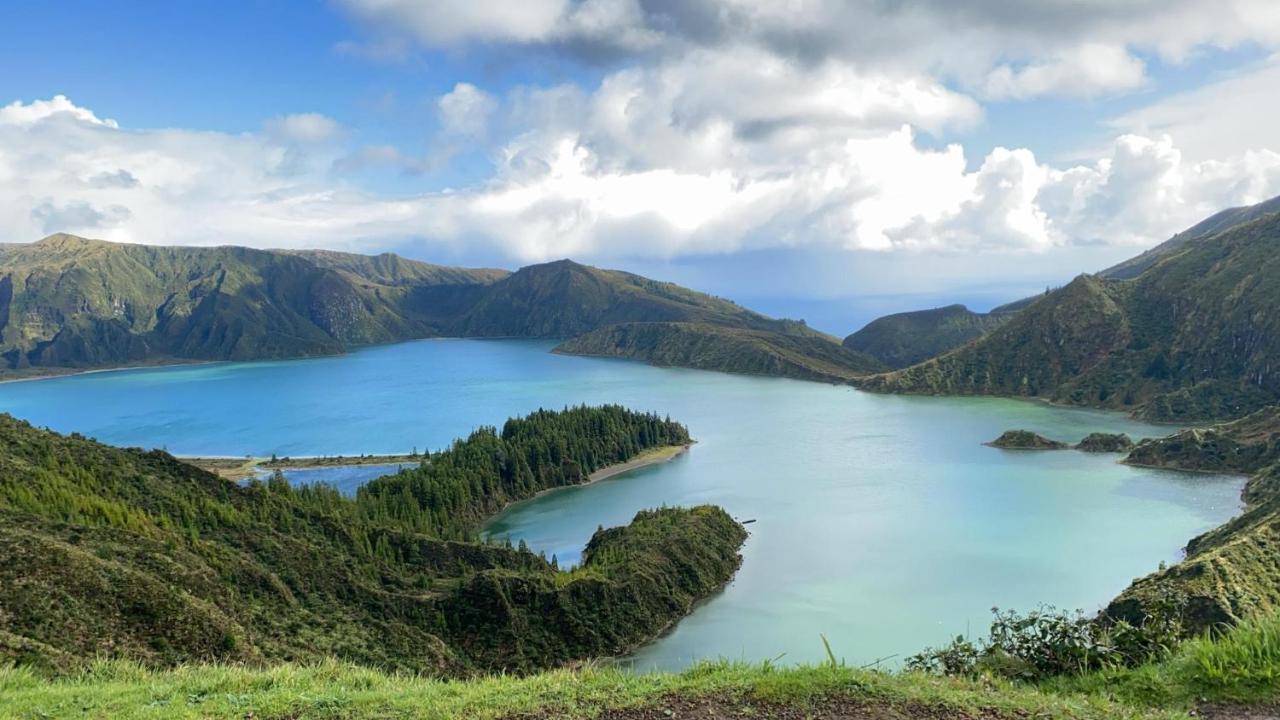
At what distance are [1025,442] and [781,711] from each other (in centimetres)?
13404

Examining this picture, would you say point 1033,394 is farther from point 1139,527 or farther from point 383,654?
point 383,654

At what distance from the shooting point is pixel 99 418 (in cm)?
18612

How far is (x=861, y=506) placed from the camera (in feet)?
307

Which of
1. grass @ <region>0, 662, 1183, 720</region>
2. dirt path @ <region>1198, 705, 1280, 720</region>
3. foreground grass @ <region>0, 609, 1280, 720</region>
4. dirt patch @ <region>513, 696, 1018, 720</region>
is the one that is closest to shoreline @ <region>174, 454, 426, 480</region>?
grass @ <region>0, 662, 1183, 720</region>

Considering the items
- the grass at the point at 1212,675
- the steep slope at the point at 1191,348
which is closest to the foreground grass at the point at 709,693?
the grass at the point at 1212,675

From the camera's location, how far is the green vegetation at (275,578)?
28.6 m

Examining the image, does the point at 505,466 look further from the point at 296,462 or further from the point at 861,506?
the point at 861,506

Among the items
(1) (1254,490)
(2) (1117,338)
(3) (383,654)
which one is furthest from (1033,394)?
(3) (383,654)

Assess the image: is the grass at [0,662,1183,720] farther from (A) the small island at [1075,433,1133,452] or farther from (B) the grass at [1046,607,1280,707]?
(A) the small island at [1075,433,1133,452]

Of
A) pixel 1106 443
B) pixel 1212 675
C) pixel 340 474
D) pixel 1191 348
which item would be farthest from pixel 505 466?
pixel 1191 348

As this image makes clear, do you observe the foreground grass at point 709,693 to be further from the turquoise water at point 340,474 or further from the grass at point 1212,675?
the turquoise water at point 340,474

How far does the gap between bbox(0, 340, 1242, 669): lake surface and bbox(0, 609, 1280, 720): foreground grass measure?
1672 millimetres

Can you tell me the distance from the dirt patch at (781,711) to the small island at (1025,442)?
131m

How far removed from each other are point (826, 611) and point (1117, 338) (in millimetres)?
169211
